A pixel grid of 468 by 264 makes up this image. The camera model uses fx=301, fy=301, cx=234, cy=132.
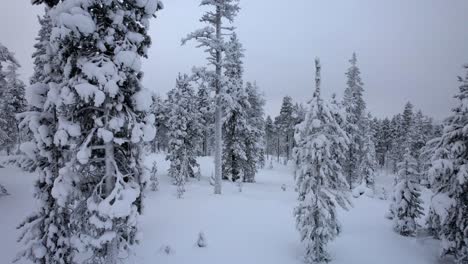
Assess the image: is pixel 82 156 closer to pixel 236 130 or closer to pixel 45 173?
pixel 45 173

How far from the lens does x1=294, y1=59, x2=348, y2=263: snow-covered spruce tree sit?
1180 centimetres

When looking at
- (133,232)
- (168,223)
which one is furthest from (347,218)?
(133,232)

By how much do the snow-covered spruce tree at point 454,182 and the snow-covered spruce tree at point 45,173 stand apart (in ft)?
47.7

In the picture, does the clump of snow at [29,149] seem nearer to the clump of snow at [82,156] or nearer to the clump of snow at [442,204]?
the clump of snow at [82,156]

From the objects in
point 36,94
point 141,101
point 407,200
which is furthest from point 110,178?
point 407,200

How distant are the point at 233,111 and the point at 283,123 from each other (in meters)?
31.2

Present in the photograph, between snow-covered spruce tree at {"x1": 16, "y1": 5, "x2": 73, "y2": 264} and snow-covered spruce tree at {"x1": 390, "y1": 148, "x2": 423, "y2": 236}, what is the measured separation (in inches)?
608

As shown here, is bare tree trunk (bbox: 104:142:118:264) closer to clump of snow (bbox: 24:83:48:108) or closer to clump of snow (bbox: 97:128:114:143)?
clump of snow (bbox: 97:128:114:143)

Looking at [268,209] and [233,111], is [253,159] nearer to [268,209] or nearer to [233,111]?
[233,111]

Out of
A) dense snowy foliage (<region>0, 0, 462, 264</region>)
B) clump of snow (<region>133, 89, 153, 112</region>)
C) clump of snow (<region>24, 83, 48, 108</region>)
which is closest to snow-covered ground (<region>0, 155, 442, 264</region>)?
dense snowy foliage (<region>0, 0, 462, 264</region>)

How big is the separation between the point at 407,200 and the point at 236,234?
364 inches

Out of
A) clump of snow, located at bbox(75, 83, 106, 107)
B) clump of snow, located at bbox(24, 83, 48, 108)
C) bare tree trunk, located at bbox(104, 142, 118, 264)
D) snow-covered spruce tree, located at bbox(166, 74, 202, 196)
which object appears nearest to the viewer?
clump of snow, located at bbox(75, 83, 106, 107)

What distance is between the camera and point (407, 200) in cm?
1585

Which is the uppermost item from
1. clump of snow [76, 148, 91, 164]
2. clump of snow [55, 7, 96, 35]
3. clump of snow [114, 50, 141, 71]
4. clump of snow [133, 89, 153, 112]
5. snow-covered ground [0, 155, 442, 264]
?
clump of snow [55, 7, 96, 35]
